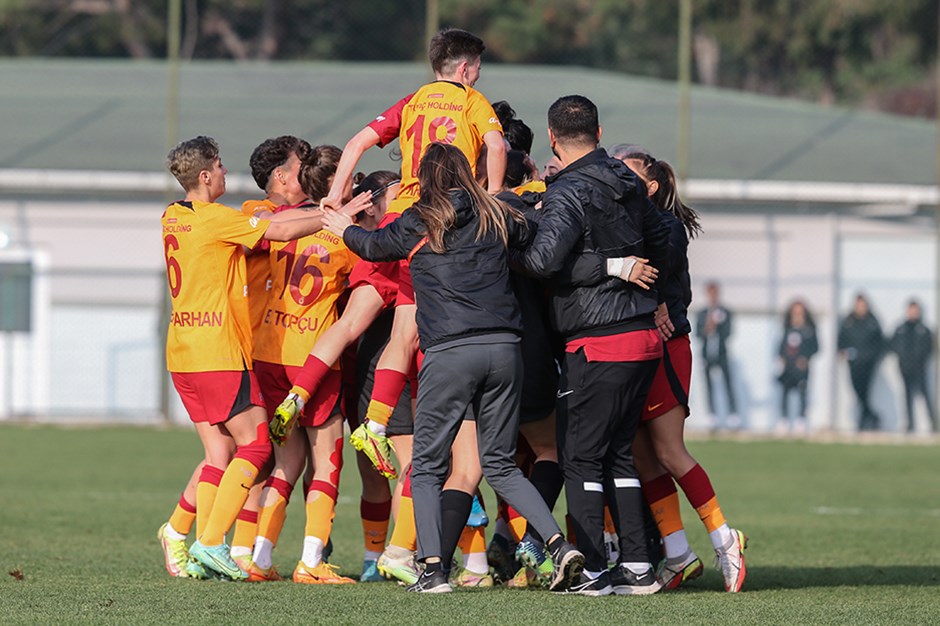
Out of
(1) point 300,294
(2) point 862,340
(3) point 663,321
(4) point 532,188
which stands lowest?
(2) point 862,340

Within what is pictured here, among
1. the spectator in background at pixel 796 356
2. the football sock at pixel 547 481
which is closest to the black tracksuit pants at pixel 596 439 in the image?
the football sock at pixel 547 481

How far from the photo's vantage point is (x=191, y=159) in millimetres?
7254

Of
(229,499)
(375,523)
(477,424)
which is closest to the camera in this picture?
(477,424)

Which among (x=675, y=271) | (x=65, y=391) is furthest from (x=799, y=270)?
(x=675, y=271)

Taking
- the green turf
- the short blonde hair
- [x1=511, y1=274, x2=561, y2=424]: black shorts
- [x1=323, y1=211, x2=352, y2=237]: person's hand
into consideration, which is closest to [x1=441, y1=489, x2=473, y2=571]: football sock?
the green turf

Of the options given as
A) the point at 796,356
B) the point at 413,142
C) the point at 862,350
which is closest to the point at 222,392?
the point at 413,142

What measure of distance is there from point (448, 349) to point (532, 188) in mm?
1262

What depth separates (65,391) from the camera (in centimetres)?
2125

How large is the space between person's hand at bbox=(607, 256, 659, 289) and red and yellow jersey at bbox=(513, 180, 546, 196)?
78cm

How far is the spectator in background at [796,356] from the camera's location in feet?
66.3

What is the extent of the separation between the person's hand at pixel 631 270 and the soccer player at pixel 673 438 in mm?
387

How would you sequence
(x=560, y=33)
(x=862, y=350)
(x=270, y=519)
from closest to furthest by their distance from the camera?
1. (x=270, y=519)
2. (x=862, y=350)
3. (x=560, y=33)

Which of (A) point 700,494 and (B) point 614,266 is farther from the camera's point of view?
(A) point 700,494

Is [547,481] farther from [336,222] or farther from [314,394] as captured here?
[336,222]
